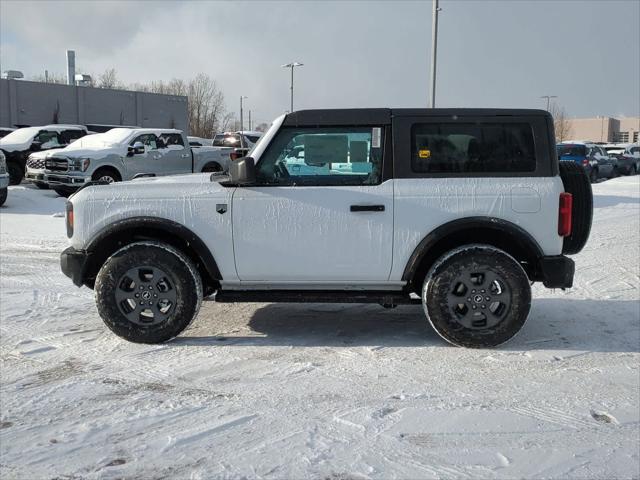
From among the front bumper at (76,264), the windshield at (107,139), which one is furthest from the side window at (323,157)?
the windshield at (107,139)

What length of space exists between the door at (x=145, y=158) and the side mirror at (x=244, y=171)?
472 inches

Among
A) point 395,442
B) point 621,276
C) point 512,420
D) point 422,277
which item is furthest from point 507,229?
point 621,276

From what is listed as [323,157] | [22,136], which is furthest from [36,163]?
[323,157]

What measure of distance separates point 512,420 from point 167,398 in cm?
214

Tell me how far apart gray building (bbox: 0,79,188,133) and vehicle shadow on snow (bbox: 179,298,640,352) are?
38.1 metres

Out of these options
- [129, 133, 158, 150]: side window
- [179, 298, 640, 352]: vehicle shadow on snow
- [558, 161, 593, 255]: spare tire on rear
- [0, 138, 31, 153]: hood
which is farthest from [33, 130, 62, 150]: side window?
[558, 161, 593, 255]: spare tire on rear

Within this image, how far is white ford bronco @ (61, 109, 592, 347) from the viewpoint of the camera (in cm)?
510

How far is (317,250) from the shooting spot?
16.9ft

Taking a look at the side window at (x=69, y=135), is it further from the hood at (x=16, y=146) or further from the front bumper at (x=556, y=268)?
the front bumper at (x=556, y=268)

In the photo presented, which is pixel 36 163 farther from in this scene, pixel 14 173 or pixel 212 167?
pixel 212 167

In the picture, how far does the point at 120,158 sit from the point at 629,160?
27898 mm

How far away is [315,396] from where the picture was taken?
166 inches

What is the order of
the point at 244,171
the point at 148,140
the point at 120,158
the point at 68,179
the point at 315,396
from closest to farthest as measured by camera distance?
the point at 315,396 → the point at 244,171 → the point at 68,179 → the point at 120,158 → the point at 148,140

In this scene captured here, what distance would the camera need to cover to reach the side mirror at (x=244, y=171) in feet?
16.4
